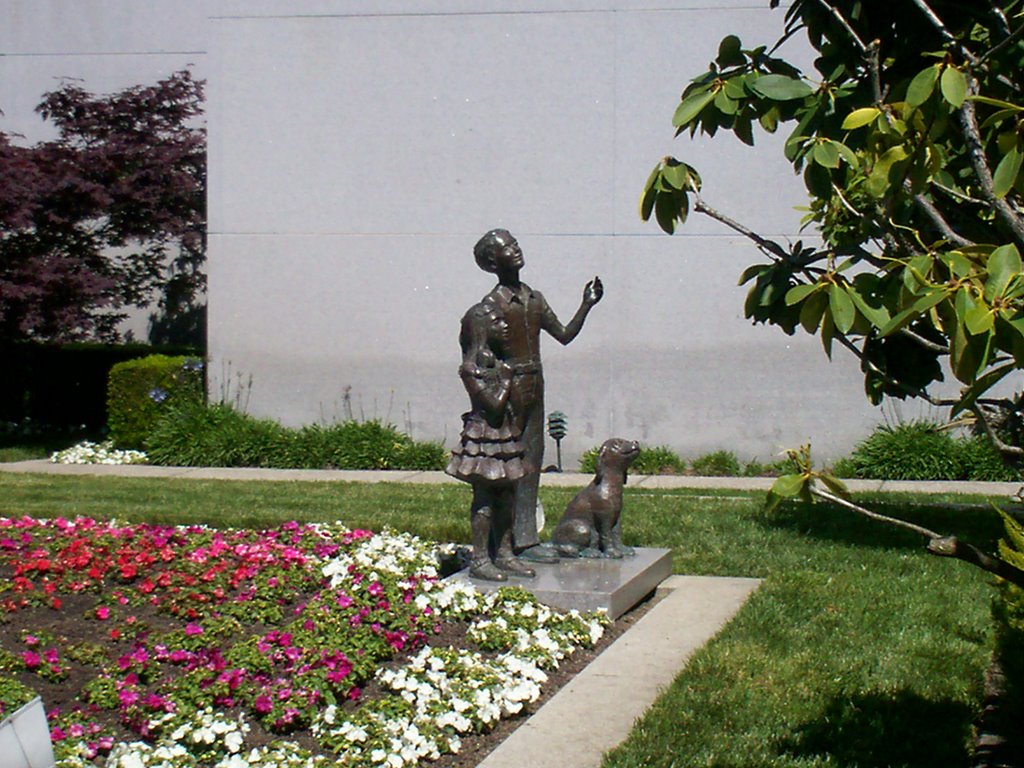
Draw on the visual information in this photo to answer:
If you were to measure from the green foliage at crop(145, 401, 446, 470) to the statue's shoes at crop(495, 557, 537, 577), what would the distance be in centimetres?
661

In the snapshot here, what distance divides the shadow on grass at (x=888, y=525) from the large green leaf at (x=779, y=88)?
19.7 feet

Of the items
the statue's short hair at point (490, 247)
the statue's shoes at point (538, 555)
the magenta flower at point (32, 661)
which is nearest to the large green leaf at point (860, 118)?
the magenta flower at point (32, 661)

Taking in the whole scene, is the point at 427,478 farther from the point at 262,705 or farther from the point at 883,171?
the point at 883,171

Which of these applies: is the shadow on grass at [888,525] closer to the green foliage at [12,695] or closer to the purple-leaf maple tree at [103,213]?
the green foliage at [12,695]

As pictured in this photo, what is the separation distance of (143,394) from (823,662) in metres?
10.3

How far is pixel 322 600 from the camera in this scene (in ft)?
22.2

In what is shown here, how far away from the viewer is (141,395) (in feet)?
49.8

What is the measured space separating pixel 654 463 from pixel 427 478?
2.36 meters

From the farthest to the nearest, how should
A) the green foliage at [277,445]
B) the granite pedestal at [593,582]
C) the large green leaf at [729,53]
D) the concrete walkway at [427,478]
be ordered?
the green foliage at [277,445], the concrete walkway at [427,478], the granite pedestal at [593,582], the large green leaf at [729,53]

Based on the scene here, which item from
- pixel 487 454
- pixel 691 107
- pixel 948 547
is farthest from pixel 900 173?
pixel 487 454

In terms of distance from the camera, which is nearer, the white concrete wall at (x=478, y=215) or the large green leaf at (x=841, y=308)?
the large green leaf at (x=841, y=308)

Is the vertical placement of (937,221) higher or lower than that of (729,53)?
lower

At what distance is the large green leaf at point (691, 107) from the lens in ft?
10.8

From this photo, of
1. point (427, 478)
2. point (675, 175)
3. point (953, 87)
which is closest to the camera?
point (953, 87)
